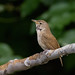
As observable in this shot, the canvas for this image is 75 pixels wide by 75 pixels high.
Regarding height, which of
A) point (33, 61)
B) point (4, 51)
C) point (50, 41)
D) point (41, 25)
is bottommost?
point (33, 61)

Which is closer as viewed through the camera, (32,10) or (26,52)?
(32,10)

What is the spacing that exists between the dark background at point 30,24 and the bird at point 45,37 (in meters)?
0.12

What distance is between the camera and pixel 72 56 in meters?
3.82

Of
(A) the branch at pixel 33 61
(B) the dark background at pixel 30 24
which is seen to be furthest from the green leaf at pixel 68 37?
(A) the branch at pixel 33 61

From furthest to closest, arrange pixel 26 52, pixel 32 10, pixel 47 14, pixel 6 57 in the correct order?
pixel 26 52 → pixel 32 10 → pixel 47 14 → pixel 6 57

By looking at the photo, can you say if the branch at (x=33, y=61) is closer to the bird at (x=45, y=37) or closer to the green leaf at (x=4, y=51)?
the bird at (x=45, y=37)

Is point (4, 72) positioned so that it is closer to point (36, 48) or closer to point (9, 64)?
point (9, 64)

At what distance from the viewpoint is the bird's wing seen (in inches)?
122

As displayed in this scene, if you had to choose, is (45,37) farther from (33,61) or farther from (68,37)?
(33,61)

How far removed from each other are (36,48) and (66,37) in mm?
912

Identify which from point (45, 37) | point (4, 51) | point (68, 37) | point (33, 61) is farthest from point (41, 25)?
point (33, 61)

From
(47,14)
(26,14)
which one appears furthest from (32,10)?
(47,14)

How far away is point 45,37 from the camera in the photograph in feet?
10.6

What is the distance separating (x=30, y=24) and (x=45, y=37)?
114 centimetres
